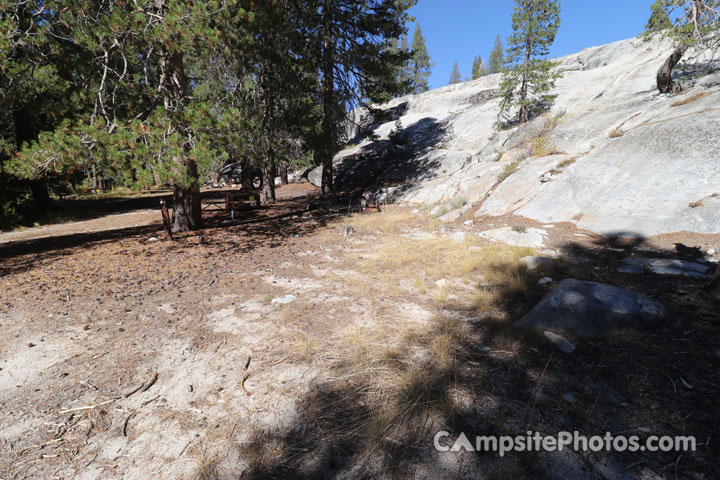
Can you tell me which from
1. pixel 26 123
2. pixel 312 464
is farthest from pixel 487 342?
pixel 26 123

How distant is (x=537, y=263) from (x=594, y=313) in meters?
2.02

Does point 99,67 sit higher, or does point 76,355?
point 99,67

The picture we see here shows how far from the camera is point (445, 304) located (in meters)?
4.29

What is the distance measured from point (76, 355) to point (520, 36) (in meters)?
21.9

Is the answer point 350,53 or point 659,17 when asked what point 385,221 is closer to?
point 350,53

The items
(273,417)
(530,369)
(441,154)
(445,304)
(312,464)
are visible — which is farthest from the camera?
(441,154)

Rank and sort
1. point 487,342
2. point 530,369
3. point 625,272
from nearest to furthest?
point 530,369
point 487,342
point 625,272

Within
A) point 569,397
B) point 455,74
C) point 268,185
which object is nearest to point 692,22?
point 569,397

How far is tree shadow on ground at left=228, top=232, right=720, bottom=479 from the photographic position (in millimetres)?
1898

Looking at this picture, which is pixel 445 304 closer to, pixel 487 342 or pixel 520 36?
pixel 487 342

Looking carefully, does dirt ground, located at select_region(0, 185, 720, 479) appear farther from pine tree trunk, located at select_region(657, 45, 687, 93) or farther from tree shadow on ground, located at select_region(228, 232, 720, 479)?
pine tree trunk, located at select_region(657, 45, 687, 93)

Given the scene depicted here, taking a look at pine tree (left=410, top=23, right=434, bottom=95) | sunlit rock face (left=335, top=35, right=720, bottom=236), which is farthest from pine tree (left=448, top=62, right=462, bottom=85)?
sunlit rock face (left=335, top=35, right=720, bottom=236)

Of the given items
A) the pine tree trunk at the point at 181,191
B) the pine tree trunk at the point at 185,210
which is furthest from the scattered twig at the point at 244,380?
the pine tree trunk at the point at 185,210

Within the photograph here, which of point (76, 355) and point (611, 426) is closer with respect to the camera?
point (611, 426)
